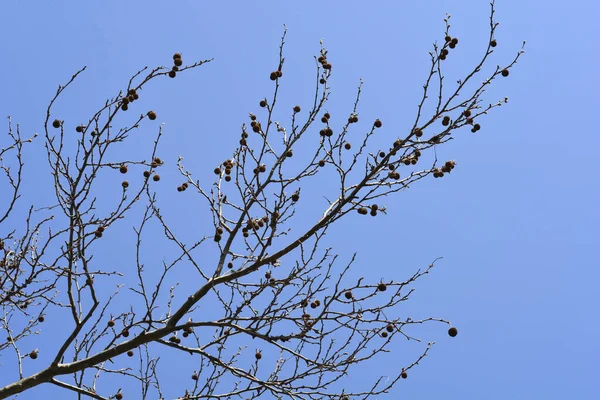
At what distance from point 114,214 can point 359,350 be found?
8.08ft

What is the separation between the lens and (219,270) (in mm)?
5496

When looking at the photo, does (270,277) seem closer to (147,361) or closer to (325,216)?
(325,216)

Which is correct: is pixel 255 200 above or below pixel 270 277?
above

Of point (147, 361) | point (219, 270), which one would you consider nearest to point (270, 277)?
point (219, 270)

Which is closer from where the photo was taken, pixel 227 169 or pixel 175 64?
pixel 175 64

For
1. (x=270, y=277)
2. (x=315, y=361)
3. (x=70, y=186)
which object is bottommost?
(x=315, y=361)

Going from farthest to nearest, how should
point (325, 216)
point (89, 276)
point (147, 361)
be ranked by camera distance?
point (147, 361), point (325, 216), point (89, 276)

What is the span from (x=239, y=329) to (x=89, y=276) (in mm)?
1337

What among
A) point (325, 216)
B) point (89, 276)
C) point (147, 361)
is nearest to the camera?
point (89, 276)

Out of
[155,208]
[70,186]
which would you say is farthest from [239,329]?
[70,186]

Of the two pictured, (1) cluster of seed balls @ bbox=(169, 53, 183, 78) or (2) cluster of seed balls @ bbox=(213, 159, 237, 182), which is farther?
(2) cluster of seed balls @ bbox=(213, 159, 237, 182)

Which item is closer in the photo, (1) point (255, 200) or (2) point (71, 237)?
(2) point (71, 237)

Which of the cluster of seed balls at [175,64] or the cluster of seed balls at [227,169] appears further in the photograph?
the cluster of seed balls at [227,169]

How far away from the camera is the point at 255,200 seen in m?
5.49
